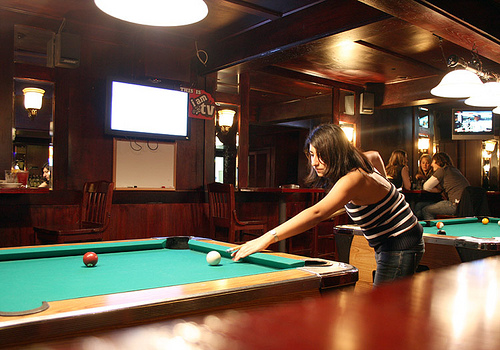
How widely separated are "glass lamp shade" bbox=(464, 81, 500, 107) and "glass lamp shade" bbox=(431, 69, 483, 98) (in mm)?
96

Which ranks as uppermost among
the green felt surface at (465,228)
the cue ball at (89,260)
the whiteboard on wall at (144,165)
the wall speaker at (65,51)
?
the wall speaker at (65,51)

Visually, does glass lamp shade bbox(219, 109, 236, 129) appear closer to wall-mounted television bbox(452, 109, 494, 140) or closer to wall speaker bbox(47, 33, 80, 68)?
wall speaker bbox(47, 33, 80, 68)

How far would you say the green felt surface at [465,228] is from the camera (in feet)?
11.0

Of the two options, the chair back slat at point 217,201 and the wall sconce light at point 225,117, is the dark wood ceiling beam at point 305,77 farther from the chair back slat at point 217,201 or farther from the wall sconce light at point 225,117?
the chair back slat at point 217,201

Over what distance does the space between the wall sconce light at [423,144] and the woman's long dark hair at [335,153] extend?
9083 mm

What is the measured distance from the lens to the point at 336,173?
2281 mm

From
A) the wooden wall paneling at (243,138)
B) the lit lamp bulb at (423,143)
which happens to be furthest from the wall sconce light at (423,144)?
the wooden wall paneling at (243,138)

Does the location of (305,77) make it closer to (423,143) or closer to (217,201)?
(217,201)

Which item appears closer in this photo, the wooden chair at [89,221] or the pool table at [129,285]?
the pool table at [129,285]

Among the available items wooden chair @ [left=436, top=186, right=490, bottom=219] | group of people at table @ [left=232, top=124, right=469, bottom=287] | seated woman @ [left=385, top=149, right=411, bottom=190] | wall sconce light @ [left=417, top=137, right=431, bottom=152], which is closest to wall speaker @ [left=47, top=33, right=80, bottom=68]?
group of people at table @ [left=232, top=124, right=469, bottom=287]

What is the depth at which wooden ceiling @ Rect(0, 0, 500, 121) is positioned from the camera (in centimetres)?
393

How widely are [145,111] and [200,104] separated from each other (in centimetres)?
79

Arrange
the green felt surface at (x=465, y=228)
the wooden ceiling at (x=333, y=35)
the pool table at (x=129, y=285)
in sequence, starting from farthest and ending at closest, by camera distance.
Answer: the wooden ceiling at (x=333, y=35) < the green felt surface at (x=465, y=228) < the pool table at (x=129, y=285)

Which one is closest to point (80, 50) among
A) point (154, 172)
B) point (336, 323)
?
point (154, 172)
